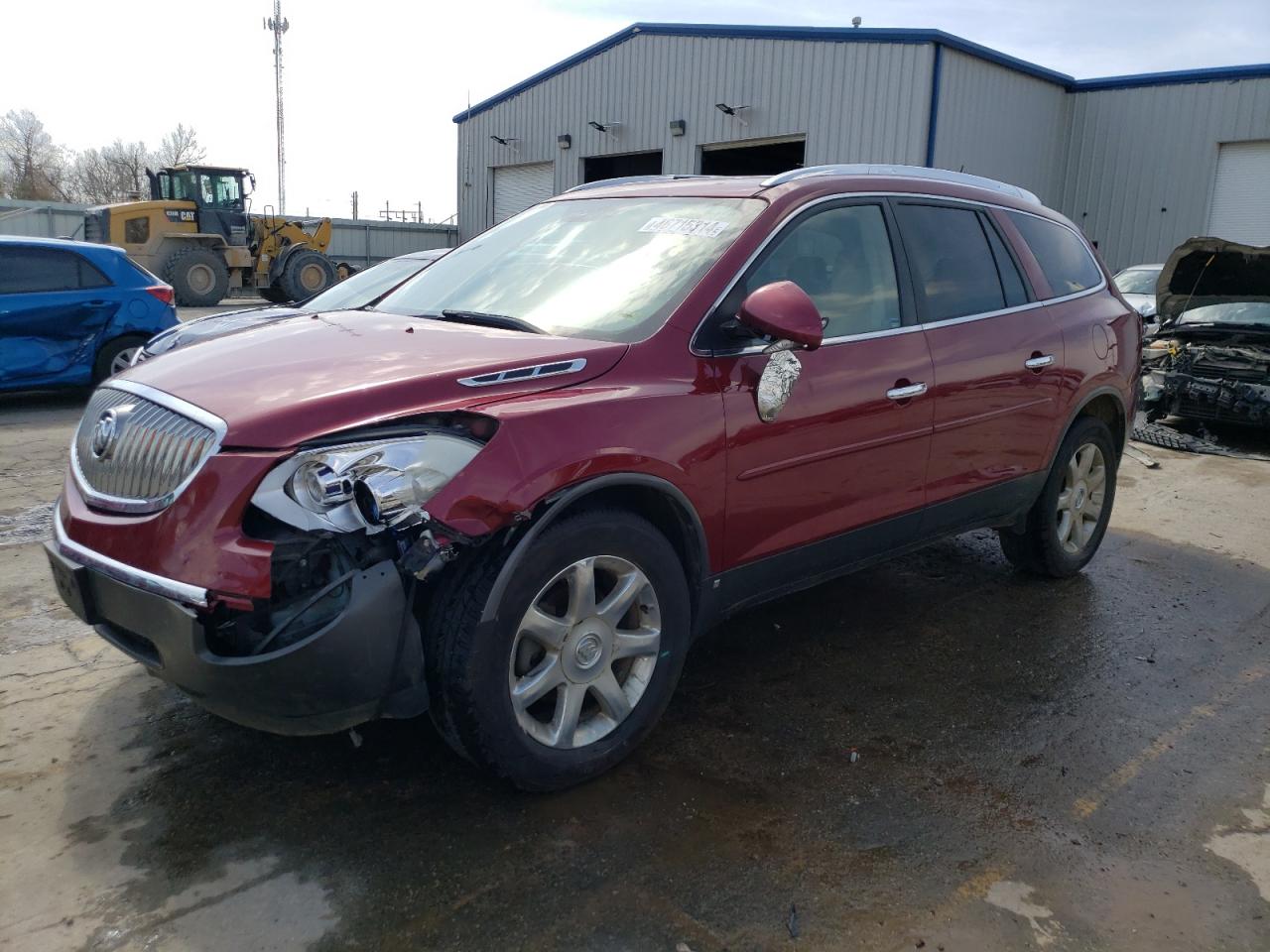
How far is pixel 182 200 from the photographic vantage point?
2292 centimetres

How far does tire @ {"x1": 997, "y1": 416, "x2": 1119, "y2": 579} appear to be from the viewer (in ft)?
16.2

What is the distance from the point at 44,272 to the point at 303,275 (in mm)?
13032

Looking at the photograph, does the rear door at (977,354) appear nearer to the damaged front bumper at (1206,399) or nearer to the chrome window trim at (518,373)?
the chrome window trim at (518,373)

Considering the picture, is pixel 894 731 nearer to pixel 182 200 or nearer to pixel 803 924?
pixel 803 924

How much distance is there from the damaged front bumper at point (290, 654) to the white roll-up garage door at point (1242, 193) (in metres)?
19.7

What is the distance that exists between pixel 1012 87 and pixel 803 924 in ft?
62.1

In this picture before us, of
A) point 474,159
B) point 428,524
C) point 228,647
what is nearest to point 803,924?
point 428,524

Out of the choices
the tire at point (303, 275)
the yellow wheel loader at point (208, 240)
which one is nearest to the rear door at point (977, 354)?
the tire at point (303, 275)

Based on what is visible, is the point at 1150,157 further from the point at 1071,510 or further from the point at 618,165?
the point at 1071,510

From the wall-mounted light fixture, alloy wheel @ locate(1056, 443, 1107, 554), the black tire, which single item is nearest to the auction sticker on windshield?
alloy wheel @ locate(1056, 443, 1107, 554)

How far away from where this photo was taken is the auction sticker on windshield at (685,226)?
139 inches

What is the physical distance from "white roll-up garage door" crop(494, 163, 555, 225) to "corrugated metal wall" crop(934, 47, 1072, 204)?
10.7 metres

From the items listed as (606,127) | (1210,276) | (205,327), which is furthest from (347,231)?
(1210,276)

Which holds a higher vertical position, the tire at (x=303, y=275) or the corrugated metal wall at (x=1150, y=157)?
the corrugated metal wall at (x=1150, y=157)
